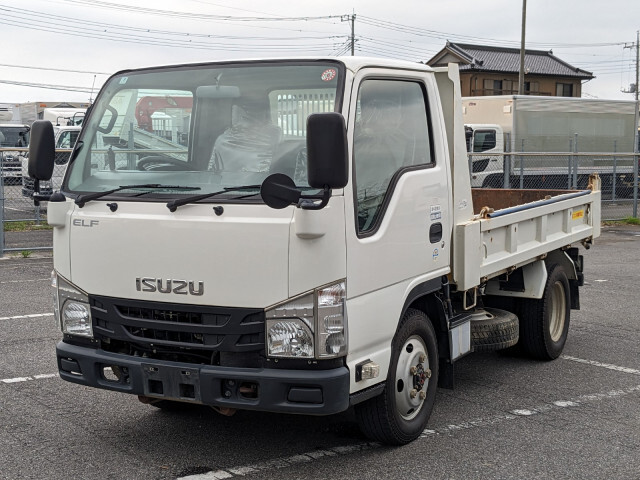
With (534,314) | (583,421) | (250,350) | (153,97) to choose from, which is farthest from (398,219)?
(534,314)

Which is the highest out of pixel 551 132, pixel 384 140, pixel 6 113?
pixel 6 113

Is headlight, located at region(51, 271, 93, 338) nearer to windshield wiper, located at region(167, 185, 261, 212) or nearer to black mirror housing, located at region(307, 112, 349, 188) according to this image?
windshield wiper, located at region(167, 185, 261, 212)

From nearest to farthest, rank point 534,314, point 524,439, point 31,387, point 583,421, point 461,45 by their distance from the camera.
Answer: point 524,439 → point 583,421 → point 31,387 → point 534,314 → point 461,45

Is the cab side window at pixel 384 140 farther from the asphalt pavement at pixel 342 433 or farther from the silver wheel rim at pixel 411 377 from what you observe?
the asphalt pavement at pixel 342 433

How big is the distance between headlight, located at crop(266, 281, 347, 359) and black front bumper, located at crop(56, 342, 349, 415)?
106 mm

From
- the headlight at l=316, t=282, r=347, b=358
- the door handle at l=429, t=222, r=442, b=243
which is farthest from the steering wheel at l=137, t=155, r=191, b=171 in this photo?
the door handle at l=429, t=222, r=442, b=243

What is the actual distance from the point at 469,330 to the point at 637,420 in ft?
4.05

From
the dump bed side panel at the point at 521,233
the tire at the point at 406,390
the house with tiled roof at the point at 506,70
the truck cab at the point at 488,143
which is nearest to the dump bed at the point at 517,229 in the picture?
the dump bed side panel at the point at 521,233

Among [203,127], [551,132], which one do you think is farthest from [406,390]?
[551,132]

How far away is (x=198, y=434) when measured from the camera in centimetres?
545

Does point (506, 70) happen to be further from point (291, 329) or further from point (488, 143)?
point (291, 329)

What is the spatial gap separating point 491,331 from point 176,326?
2737 mm

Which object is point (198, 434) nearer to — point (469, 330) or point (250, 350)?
point (250, 350)

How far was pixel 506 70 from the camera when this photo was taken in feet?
164
